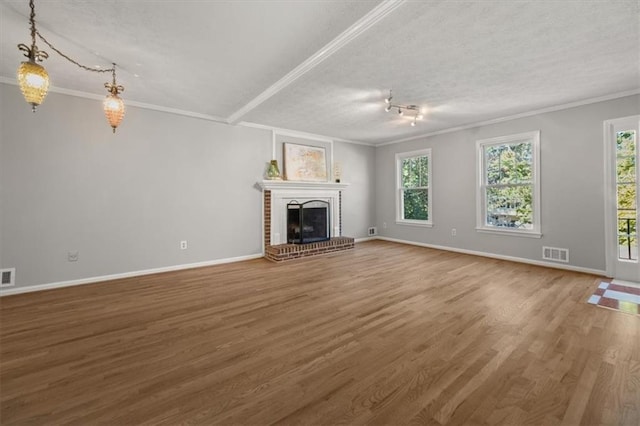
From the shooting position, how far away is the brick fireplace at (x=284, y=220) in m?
4.93

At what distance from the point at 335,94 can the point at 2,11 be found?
3077 millimetres

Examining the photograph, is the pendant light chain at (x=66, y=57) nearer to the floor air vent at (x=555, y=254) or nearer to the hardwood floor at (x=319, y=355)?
the hardwood floor at (x=319, y=355)

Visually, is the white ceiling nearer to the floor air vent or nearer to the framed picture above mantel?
the framed picture above mantel

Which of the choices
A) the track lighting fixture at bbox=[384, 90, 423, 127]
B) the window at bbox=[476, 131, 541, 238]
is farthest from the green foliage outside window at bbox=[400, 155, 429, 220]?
the track lighting fixture at bbox=[384, 90, 423, 127]

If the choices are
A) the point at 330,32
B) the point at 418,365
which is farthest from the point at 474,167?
the point at 418,365

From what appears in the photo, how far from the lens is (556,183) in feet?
13.6

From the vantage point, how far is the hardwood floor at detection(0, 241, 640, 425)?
55.5 inches

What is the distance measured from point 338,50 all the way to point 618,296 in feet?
13.5

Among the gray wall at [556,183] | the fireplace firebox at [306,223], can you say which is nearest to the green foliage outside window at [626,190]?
the gray wall at [556,183]

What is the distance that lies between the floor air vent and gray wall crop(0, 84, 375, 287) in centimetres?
489

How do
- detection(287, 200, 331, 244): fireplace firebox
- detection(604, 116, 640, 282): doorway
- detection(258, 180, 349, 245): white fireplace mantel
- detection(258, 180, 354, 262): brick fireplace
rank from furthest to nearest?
detection(287, 200, 331, 244): fireplace firebox < detection(258, 180, 349, 245): white fireplace mantel < detection(258, 180, 354, 262): brick fireplace < detection(604, 116, 640, 282): doorway

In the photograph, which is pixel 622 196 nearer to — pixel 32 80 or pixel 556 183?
pixel 556 183

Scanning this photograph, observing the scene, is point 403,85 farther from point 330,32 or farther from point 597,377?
point 597,377

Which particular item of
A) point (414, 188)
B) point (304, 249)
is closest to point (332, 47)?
point (304, 249)
